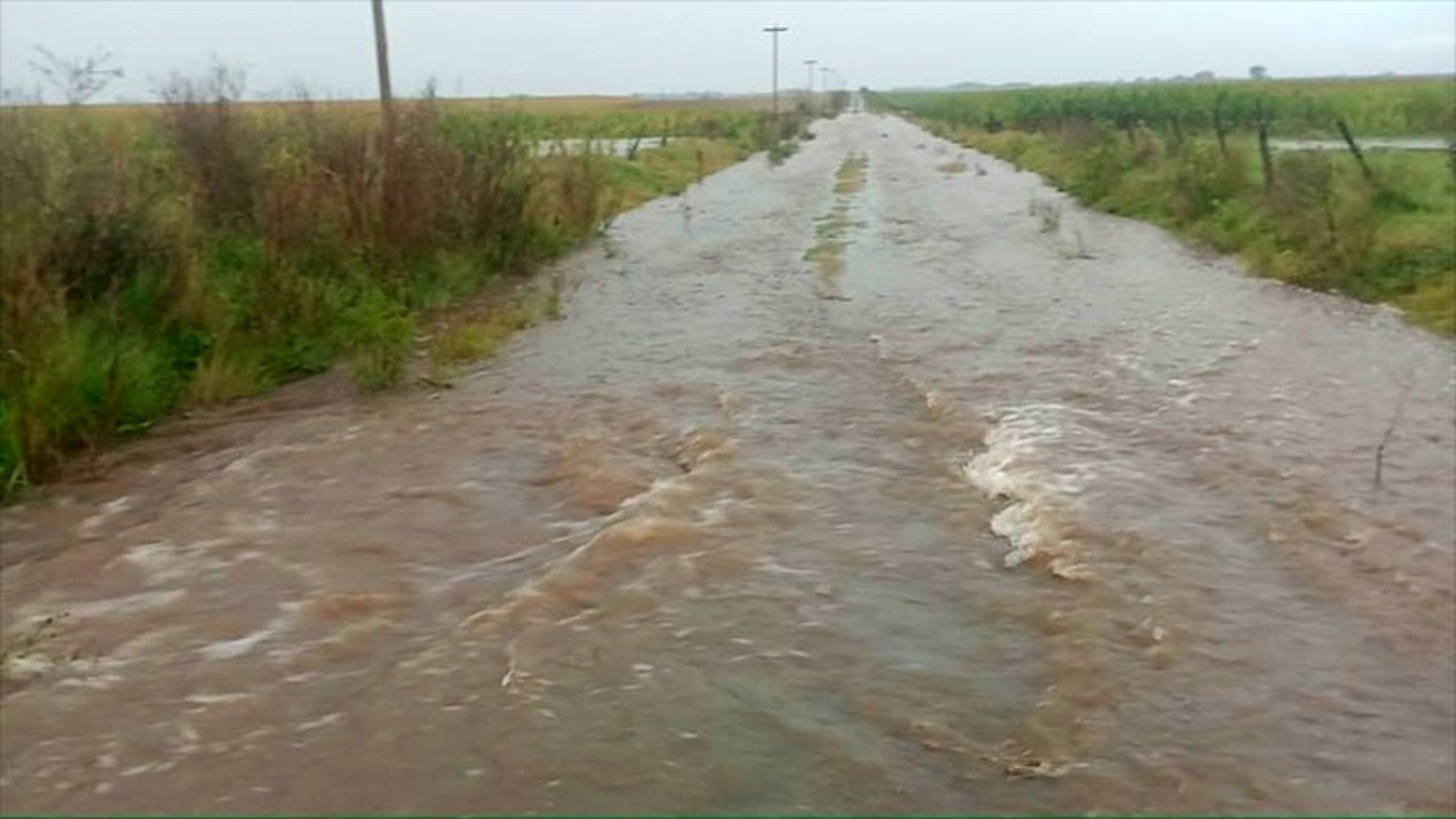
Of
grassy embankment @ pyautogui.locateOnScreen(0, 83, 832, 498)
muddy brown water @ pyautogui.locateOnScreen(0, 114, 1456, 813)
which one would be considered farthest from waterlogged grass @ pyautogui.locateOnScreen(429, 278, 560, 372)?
muddy brown water @ pyautogui.locateOnScreen(0, 114, 1456, 813)

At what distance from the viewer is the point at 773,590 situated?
23.0ft

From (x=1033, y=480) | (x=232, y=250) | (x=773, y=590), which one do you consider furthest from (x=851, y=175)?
(x=773, y=590)

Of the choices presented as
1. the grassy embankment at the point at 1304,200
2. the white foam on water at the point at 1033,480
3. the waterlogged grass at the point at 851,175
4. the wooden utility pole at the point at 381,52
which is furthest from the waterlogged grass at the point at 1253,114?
the white foam on water at the point at 1033,480

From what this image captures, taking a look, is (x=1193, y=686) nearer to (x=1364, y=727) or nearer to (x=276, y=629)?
(x=1364, y=727)

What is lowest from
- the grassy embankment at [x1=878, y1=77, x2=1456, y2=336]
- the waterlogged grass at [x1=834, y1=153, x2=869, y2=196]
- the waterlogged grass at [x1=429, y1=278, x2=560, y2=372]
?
the waterlogged grass at [x1=429, y1=278, x2=560, y2=372]

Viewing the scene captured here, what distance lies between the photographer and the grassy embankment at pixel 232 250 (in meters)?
9.27

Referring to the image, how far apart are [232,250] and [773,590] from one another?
8.04 meters

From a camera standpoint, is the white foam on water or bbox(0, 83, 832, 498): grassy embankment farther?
bbox(0, 83, 832, 498): grassy embankment

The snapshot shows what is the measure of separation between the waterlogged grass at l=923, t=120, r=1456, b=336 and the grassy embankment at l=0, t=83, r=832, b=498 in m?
9.05

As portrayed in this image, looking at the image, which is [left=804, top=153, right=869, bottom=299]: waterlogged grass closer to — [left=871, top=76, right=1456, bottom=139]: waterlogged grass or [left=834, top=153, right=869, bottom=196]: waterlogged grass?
[left=834, top=153, right=869, bottom=196]: waterlogged grass

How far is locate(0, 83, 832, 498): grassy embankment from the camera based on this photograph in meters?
9.27

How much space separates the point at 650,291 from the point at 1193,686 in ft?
40.6

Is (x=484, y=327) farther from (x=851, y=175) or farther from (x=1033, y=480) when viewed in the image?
(x=851, y=175)

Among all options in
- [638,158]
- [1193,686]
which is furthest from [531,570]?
[638,158]
